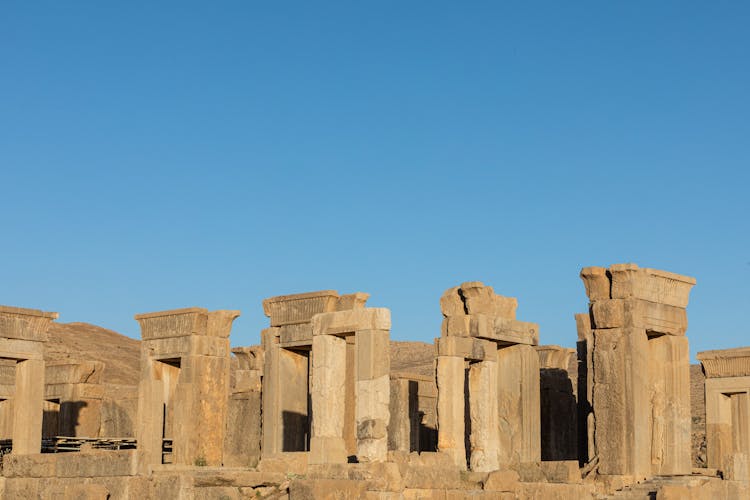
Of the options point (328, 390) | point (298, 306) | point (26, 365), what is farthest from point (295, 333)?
point (328, 390)

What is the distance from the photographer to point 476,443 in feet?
72.7

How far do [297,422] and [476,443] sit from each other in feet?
14.5

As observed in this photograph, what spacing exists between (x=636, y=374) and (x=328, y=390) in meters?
6.21

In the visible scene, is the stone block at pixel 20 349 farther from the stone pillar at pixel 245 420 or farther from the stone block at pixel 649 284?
the stone block at pixel 649 284

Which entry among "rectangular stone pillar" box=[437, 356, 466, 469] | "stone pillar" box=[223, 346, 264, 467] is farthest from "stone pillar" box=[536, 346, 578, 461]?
"stone pillar" box=[223, 346, 264, 467]

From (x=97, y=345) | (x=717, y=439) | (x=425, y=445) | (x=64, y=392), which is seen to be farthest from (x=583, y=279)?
(x=97, y=345)

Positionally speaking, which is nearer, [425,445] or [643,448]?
[643,448]

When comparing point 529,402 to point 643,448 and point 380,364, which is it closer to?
point 643,448

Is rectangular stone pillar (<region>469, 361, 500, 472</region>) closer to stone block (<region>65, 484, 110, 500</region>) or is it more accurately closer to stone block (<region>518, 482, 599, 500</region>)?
stone block (<region>518, 482, 599, 500</region>)

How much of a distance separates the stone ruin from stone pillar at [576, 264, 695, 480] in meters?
0.03

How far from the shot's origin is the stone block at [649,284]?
69.7 feet

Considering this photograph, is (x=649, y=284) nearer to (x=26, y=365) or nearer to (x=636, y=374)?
(x=636, y=374)

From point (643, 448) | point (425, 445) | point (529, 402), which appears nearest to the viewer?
point (643, 448)

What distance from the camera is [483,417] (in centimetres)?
2225
